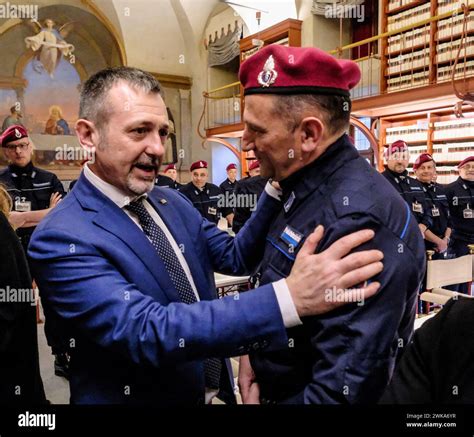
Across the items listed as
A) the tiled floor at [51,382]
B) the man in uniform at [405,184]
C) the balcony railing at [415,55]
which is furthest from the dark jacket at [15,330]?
the balcony railing at [415,55]

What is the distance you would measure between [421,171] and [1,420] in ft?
16.1

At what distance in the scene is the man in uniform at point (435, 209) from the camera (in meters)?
4.70

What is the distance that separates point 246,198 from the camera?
14.1ft

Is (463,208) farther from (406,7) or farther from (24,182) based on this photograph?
(24,182)

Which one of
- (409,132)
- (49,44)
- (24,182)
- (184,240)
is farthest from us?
(49,44)

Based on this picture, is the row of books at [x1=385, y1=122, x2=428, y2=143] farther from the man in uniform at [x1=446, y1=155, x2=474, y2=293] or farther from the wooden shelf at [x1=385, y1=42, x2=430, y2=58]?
the man in uniform at [x1=446, y1=155, x2=474, y2=293]

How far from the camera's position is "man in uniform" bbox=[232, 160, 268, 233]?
419cm

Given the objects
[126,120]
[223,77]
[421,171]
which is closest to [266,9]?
[223,77]

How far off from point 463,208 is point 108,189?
15.7 ft

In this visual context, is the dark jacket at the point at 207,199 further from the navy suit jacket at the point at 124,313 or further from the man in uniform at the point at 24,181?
the navy suit jacket at the point at 124,313

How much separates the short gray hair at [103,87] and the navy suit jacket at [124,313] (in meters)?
0.18

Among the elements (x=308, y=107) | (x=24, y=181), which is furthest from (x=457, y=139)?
(x=308, y=107)

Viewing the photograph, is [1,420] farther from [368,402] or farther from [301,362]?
[368,402]

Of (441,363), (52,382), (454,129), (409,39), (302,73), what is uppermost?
(409,39)
